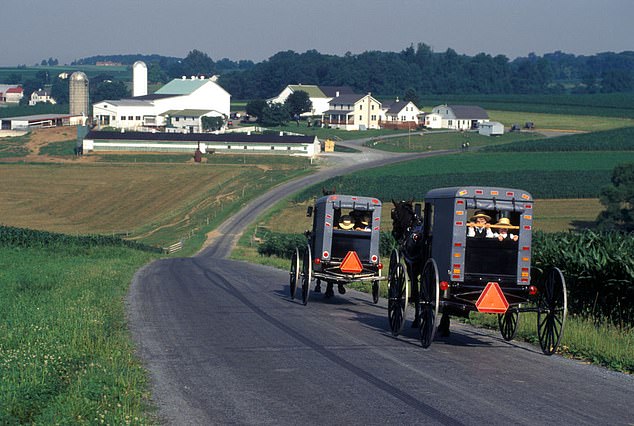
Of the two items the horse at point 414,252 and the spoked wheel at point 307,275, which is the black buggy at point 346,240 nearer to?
the spoked wheel at point 307,275

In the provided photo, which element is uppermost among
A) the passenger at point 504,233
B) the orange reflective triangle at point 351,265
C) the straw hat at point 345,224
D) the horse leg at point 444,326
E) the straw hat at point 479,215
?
the straw hat at point 479,215

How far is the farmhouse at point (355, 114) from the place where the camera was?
179m

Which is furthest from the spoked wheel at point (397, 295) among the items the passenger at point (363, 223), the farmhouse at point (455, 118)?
the farmhouse at point (455, 118)

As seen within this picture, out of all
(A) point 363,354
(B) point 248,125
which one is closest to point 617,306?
(A) point 363,354

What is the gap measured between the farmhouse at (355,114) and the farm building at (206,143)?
44.3 meters

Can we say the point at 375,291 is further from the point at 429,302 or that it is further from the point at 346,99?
the point at 346,99

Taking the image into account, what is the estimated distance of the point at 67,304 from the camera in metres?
22.9

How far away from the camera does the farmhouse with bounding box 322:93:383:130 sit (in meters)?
179

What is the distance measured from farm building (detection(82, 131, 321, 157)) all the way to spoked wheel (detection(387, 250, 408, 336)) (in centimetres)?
11129

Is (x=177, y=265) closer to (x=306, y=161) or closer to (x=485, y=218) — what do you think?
(x=485, y=218)

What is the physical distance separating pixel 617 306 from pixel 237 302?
9.90m

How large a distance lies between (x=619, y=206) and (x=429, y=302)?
6086 cm

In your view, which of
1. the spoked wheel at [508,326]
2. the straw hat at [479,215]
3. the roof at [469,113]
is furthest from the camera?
the roof at [469,113]

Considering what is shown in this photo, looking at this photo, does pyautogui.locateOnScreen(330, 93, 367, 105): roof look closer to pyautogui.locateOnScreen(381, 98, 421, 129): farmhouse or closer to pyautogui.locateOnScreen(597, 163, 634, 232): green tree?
pyautogui.locateOnScreen(381, 98, 421, 129): farmhouse
